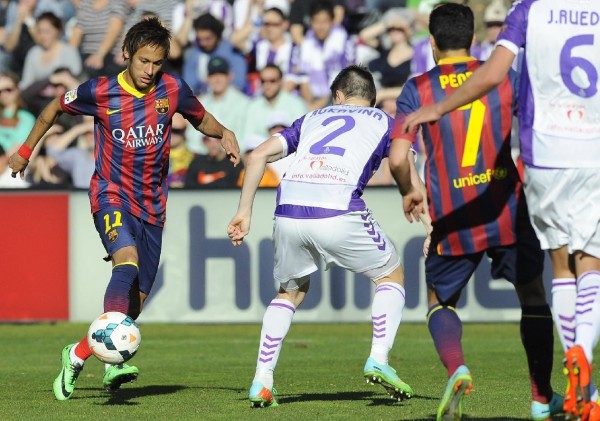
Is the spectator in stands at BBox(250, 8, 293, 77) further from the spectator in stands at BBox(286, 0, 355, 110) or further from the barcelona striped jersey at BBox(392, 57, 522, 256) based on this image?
the barcelona striped jersey at BBox(392, 57, 522, 256)

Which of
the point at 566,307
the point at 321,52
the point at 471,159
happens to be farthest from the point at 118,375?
the point at 321,52

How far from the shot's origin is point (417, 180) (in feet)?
22.5

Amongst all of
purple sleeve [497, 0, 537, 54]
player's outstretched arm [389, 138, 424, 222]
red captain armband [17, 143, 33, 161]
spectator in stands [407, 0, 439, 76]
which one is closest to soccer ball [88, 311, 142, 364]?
red captain armband [17, 143, 33, 161]

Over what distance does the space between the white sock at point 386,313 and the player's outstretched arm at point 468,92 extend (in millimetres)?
1849

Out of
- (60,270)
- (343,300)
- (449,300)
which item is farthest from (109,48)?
(449,300)

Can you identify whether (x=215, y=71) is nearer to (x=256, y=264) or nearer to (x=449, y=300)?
(x=256, y=264)

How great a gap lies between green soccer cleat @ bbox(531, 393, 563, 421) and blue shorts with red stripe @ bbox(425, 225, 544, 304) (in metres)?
0.58

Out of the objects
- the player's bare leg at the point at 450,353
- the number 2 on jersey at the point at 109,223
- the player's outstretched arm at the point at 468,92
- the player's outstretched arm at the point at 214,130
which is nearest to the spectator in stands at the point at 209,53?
the player's outstretched arm at the point at 214,130

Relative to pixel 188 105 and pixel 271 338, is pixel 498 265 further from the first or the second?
pixel 188 105

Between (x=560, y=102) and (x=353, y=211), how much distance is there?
1.64 m

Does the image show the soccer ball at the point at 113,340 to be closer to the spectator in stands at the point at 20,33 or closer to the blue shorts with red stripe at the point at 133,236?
the blue shorts with red stripe at the point at 133,236

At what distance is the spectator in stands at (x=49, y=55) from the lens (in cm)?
1708

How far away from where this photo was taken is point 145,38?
26.2 feet

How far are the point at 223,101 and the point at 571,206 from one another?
10.2m
